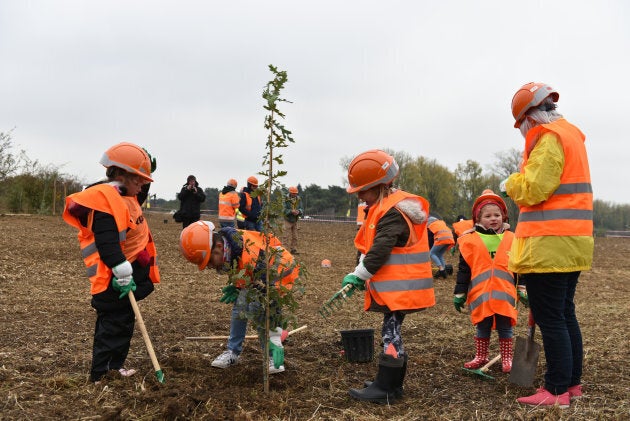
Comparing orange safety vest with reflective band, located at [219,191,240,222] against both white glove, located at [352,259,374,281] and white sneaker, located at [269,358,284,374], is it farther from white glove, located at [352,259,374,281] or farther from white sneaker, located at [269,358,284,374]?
white glove, located at [352,259,374,281]

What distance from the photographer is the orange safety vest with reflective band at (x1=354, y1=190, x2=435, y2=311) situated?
4.09 metres

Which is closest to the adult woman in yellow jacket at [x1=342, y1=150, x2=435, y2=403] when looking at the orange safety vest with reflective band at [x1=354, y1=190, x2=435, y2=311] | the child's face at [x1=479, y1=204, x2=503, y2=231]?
the orange safety vest with reflective band at [x1=354, y1=190, x2=435, y2=311]

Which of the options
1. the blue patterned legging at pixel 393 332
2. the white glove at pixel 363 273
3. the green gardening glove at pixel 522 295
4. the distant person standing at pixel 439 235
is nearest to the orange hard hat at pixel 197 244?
the white glove at pixel 363 273

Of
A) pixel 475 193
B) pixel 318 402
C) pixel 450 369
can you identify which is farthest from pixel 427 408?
pixel 475 193

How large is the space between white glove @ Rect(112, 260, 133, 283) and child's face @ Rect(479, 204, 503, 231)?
3370mm

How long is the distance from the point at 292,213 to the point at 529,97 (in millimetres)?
10785

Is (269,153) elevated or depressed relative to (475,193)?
depressed

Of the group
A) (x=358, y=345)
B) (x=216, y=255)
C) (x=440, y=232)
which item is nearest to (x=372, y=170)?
(x=216, y=255)

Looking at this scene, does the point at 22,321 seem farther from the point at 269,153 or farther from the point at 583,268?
the point at 583,268

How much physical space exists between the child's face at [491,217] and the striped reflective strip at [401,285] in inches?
57.5

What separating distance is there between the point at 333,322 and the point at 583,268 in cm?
384

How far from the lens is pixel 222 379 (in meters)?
4.48

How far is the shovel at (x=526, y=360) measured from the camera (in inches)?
174

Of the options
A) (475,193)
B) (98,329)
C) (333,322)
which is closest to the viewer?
(98,329)
